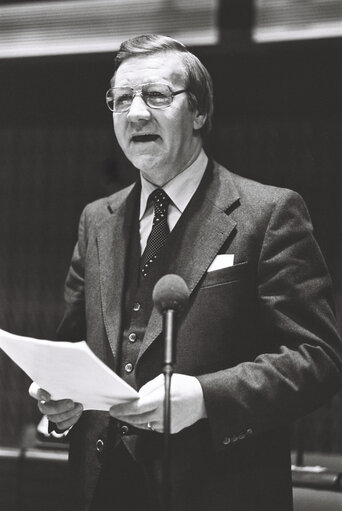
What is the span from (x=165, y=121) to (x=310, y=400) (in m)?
0.76

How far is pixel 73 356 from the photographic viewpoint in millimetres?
A: 1477

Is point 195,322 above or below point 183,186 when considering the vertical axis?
below

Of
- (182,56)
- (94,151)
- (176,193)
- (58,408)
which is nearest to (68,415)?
(58,408)

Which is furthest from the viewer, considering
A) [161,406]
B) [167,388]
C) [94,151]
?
[94,151]

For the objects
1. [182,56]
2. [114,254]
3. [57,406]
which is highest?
[182,56]

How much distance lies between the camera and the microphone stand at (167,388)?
4.49 ft

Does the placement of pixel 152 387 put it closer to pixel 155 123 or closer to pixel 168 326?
pixel 168 326

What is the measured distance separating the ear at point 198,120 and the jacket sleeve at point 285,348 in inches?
14.1

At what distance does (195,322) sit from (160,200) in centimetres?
37

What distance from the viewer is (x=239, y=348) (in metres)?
1.74

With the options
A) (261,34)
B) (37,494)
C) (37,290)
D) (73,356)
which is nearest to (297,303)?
(73,356)

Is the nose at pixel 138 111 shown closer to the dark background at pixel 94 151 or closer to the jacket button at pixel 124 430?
the jacket button at pixel 124 430

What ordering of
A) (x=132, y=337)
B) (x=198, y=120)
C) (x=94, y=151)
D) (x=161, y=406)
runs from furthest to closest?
(x=94, y=151), (x=198, y=120), (x=132, y=337), (x=161, y=406)

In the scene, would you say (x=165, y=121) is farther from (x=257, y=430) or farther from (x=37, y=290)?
(x=37, y=290)
